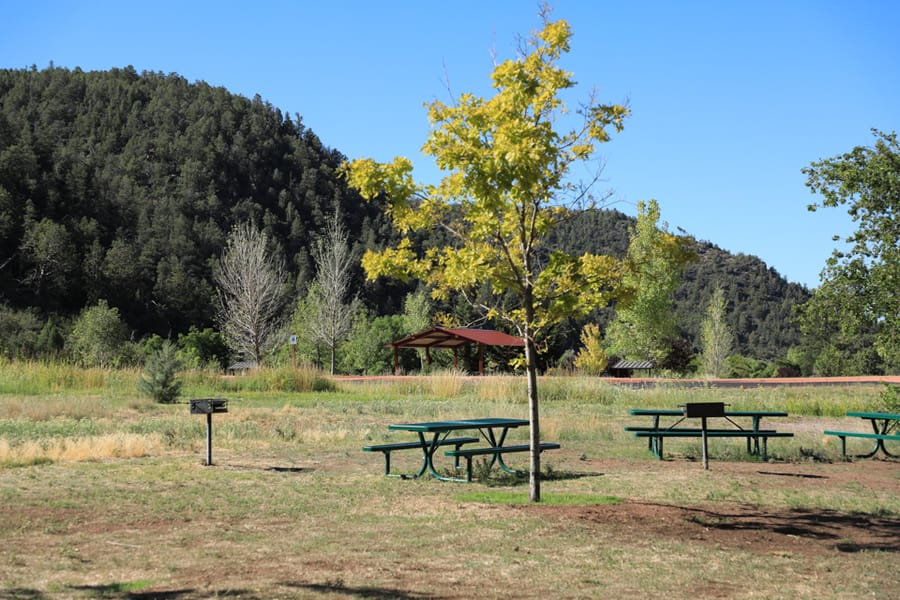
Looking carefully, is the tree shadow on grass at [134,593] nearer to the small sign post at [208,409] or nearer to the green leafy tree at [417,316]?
the small sign post at [208,409]

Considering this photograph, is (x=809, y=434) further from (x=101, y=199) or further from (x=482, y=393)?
(x=101, y=199)

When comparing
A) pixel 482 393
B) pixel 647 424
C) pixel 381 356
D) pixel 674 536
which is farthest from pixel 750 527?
pixel 381 356

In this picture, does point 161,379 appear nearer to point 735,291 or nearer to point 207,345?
point 207,345

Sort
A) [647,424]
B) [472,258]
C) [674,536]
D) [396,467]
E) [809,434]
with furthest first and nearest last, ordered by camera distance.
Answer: [647,424] → [809,434] → [396,467] → [472,258] → [674,536]

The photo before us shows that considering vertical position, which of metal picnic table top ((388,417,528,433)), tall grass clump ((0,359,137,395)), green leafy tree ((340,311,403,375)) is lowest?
metal picnic table top ((388,417,528,433))

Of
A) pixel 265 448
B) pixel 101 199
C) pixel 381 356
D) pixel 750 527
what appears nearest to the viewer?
pixel 750 527

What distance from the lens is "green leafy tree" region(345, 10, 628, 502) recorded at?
25.2 ft

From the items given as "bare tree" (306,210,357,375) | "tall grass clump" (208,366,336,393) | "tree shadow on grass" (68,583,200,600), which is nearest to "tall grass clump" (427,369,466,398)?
"tall grass clump" (208,366,336,393)

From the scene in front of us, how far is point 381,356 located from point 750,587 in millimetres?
55233

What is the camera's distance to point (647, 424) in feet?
57.6

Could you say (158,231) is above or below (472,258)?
above

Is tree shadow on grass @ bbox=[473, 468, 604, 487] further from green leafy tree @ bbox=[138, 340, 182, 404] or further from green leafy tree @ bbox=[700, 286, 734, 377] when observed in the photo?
green leafy tree @ bbox=[700, 286, 734, 377]

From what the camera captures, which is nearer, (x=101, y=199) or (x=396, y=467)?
(x=396, y=467)

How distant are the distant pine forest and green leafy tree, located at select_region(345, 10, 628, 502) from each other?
4197 centimetres
